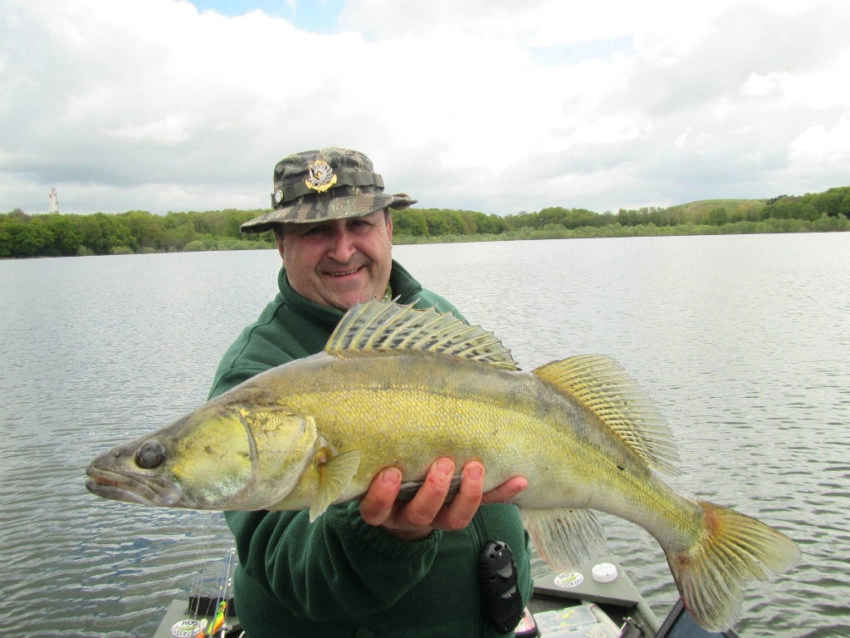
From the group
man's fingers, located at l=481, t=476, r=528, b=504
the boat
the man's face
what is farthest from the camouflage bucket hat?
the boat

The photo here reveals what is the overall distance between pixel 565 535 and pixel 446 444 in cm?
92

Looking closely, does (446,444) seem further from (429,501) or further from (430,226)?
(430,226)

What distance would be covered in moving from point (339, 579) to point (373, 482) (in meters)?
0.44

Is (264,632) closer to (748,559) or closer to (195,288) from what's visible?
(748,559)

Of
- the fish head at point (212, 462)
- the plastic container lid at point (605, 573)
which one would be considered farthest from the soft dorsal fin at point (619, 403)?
the plastic container lid at point (605, 573)

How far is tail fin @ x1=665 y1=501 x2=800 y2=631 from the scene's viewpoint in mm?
2998

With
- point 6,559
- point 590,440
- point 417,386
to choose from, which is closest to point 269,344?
point 417,386

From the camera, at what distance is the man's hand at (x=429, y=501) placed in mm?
2443

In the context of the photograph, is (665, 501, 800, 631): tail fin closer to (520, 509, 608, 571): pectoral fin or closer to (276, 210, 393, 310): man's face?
(520, 509, 608, 571): pectoral fin

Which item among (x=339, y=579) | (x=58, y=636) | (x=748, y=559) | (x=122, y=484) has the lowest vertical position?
(x=58, y=636)

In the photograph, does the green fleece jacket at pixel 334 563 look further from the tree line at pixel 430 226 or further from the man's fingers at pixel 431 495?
the tree line at pixel 430 226

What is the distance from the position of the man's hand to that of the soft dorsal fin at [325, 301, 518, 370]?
1.56 feet

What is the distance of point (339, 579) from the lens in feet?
8.44

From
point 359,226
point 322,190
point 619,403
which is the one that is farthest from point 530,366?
point 619,403
